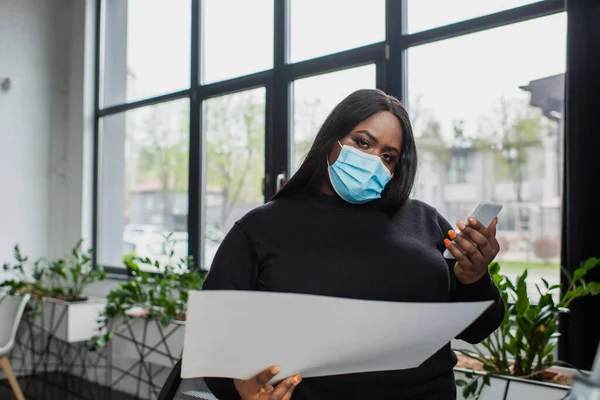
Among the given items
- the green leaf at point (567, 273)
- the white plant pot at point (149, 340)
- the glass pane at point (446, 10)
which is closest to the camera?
the green leaf at point (567, 273)

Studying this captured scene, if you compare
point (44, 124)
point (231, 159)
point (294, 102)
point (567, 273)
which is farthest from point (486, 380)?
point (44, 124)

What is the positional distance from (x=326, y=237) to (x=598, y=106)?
1.51m

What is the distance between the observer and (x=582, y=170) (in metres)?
2.08

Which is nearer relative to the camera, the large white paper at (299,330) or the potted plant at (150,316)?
the large white paper at (299,330)

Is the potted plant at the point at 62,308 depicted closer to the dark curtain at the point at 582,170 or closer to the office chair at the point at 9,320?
the office chair at the point at 9,320

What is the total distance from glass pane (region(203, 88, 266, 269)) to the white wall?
1447 mm

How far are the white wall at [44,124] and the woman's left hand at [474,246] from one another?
432cm

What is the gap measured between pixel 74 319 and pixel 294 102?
1.92 meters

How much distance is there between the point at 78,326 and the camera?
371cm

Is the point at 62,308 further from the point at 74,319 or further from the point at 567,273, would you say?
the point at 567,273

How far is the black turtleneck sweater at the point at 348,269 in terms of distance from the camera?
3.28 ft

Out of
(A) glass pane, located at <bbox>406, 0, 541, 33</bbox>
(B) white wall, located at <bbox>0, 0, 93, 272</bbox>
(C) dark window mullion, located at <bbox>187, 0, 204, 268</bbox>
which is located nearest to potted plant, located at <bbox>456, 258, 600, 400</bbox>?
(A) glass pane, located at <bbox>406, 0, 541, 33</bbox>

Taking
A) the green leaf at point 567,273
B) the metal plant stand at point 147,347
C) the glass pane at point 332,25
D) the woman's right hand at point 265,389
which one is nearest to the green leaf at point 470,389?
the green leaf at point 567,273

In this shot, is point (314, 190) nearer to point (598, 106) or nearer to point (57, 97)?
point (598, 106)
